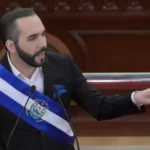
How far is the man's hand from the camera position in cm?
114

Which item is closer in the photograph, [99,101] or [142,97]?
[142,97]

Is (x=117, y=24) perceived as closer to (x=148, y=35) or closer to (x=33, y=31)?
(x=148, y=35)

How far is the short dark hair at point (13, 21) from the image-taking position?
47.9 inches

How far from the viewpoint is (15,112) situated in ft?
3.98

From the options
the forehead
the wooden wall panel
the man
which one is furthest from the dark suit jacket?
the wooden wall panel

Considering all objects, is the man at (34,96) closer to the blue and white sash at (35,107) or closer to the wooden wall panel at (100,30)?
the blue and white sash at (35,107)

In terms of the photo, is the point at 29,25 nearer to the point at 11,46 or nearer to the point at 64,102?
the point at 11,46

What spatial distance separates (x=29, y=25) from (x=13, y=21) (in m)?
0.05

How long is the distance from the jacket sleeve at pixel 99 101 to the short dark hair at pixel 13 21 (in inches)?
7.3

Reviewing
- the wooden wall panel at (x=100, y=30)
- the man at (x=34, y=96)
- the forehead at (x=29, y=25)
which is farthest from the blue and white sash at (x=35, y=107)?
the wooden wall panel at (x=100, y=30)

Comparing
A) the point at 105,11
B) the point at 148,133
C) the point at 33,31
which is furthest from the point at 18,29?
the point at 105,11

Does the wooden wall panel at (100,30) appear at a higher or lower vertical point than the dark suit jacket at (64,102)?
lower

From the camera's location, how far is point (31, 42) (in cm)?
120

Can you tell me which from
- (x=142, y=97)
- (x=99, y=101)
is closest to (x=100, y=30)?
(x=99, y=101)
